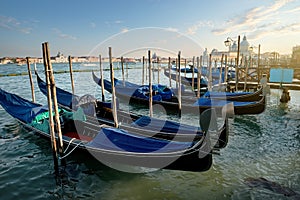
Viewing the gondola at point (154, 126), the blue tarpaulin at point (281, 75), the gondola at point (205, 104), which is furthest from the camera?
the blue tarpaulin at point (281, 75)

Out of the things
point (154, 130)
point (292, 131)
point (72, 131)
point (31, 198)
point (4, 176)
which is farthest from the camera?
point (292, 131)

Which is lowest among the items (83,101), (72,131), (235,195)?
(235,195)

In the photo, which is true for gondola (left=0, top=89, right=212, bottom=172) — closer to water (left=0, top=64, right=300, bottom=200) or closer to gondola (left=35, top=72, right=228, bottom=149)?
water (left=0, top=64, right=300, bottom=200)

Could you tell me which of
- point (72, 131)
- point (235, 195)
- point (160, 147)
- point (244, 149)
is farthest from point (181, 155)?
point (72, 131)

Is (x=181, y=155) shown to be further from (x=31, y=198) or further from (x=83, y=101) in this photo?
(x=83, y=101)

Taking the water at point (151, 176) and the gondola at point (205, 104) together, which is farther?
the gondola at point (205, 104)

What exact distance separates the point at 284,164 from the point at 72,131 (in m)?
6.03

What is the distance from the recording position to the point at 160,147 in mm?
4199

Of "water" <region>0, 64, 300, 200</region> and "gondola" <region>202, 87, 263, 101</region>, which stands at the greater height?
"gondola" <region>202, 87, 263, 101</region>

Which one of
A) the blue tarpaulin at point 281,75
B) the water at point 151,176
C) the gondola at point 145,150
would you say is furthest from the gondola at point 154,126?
the blue tarpaulin at point 281,75

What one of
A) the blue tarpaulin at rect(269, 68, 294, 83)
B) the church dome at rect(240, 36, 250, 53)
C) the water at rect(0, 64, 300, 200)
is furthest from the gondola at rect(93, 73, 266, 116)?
the church dome at rect(240, 36, 250, 53)

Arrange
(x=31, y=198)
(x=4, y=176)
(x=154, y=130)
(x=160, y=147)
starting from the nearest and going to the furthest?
(x=31, y=198)
(x=160, y=147)
(x=4, y=176)
(x=154, y=130)

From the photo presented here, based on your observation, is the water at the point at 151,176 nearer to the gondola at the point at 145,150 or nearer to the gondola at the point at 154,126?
the gondola at the point at 145,150

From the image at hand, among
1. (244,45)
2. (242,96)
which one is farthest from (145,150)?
(244,45)
